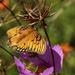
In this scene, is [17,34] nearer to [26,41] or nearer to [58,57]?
[26,41]

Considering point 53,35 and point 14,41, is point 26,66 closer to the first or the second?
point 14,41

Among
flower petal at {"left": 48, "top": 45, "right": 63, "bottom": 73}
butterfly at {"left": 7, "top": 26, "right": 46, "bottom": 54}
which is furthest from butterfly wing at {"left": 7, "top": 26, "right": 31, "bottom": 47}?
flower petal at {"left": 48, "top": 45, "right": 63, "bottom": 73}

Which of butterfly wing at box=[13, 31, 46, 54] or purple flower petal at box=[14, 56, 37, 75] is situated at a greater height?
butterfly wing at box=[13, 31, 46, 54]

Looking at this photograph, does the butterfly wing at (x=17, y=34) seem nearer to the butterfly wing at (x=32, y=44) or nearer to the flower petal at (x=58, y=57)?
the butterfly wing at (x=32, y=44)

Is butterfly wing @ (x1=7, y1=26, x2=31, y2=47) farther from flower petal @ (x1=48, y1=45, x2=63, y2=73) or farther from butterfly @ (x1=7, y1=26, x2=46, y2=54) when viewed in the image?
flower petal @ (x1=48, y1=45, x2=63, y2=73)

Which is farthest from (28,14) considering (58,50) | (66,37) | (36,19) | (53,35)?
(66,37)

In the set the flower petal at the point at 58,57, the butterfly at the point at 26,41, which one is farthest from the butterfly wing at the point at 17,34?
the flower petal at the point at 58,57

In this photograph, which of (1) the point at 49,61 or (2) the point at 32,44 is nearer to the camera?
(2) the point at 32,44

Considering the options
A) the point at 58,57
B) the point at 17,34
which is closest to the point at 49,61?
the point at 58,57
